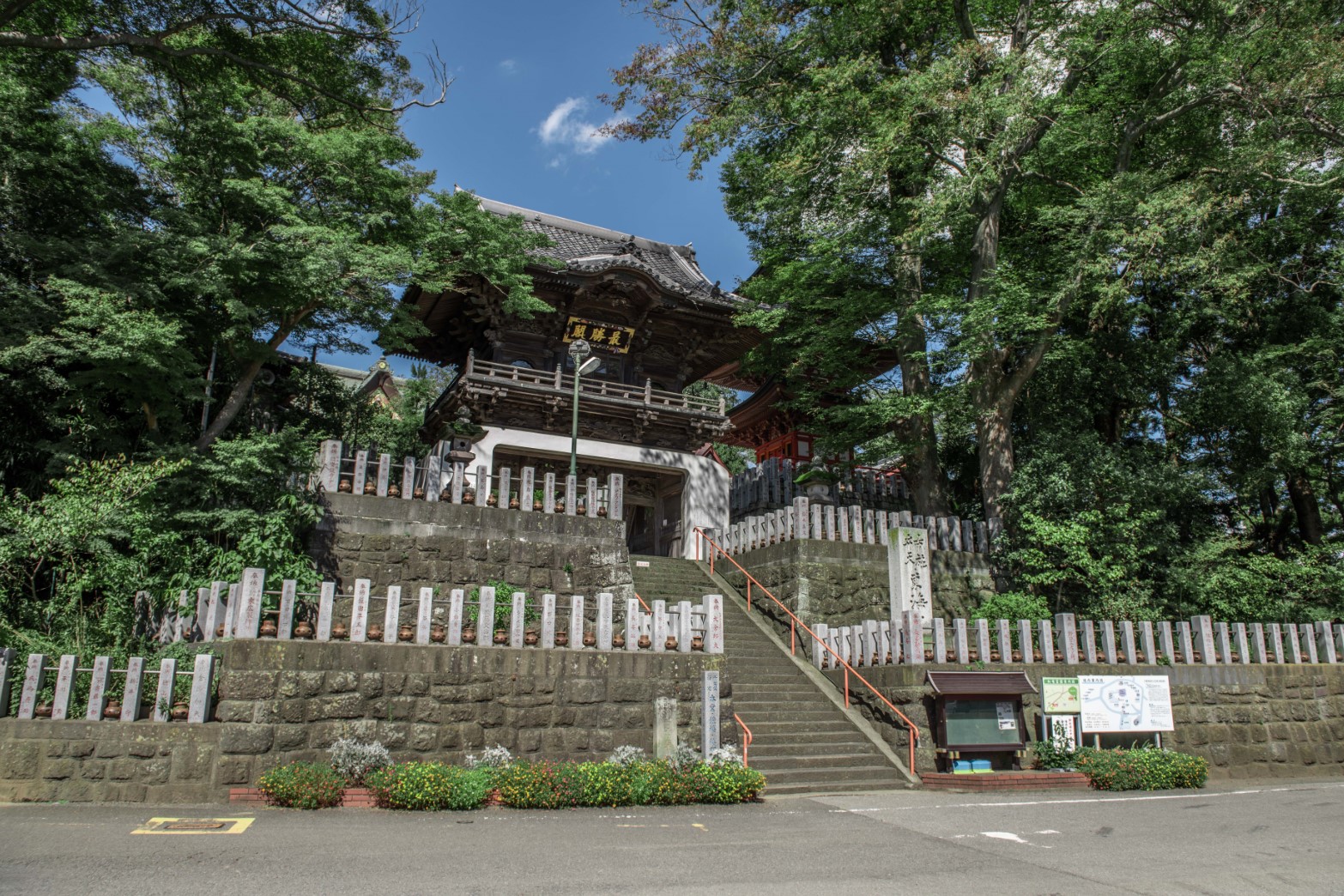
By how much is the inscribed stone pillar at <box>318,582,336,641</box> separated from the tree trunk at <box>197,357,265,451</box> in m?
5.37

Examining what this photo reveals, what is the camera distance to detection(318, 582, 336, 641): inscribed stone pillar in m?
9.02

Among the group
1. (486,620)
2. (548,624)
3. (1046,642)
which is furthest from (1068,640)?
(486,620)

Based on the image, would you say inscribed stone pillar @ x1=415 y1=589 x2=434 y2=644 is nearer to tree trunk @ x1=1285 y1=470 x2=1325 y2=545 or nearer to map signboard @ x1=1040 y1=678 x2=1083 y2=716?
map signboard @ x1=1040 y1=678 x2=1083 y2=716

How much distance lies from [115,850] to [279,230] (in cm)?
961

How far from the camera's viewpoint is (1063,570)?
16.1 m

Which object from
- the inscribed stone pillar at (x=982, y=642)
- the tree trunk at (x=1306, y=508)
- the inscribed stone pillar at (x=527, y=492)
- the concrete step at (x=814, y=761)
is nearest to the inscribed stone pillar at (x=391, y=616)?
the concrete step at (x=814, y=761)

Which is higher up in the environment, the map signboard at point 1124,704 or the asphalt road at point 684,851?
the map signboard at point 1124,704

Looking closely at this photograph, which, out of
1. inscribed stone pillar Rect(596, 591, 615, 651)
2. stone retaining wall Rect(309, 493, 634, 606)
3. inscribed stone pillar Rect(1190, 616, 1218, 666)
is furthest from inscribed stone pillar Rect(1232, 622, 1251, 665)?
inscribed stone pillar Rect(596, 591, 615, 651)

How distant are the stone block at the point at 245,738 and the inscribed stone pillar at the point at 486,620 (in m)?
2.32

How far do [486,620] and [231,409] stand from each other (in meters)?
6.83

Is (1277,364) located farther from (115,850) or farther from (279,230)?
(115,850)

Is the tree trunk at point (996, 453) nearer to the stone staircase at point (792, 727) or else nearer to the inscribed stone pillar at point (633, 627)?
the stone staircase at point (792, 727)

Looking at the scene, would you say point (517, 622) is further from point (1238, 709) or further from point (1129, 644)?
point (1238, 709)

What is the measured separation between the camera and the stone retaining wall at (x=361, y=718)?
7.99m
